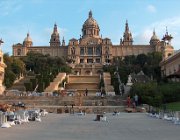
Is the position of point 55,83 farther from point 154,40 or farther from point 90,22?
point 154,40

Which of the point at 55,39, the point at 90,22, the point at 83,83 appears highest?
the point at 90,22

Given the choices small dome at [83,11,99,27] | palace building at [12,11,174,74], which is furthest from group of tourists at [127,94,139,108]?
small dome at [83,11,99,27]

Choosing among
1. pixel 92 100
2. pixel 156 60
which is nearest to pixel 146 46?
pixel 156 60

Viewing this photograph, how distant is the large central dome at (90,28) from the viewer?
458 ft

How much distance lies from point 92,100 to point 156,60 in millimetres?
59267

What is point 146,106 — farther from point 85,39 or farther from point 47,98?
point 85,39

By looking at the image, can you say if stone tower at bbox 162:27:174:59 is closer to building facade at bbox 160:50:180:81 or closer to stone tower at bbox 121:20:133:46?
building facade at bbox 160:50:180:81

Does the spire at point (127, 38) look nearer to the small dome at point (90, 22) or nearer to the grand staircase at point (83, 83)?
the small dome at point (90, 22)

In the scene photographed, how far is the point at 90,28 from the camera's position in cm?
13962

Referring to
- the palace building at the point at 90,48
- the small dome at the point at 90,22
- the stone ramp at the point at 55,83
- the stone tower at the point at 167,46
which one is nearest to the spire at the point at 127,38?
the palace building at the point at 90,48

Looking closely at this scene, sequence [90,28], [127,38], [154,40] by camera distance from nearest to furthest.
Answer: [90,28] → [154,40] → [127,38]

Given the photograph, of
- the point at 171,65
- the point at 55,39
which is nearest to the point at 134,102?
the point at 171,65

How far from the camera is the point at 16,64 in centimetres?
7506

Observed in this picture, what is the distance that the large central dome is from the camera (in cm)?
13950
